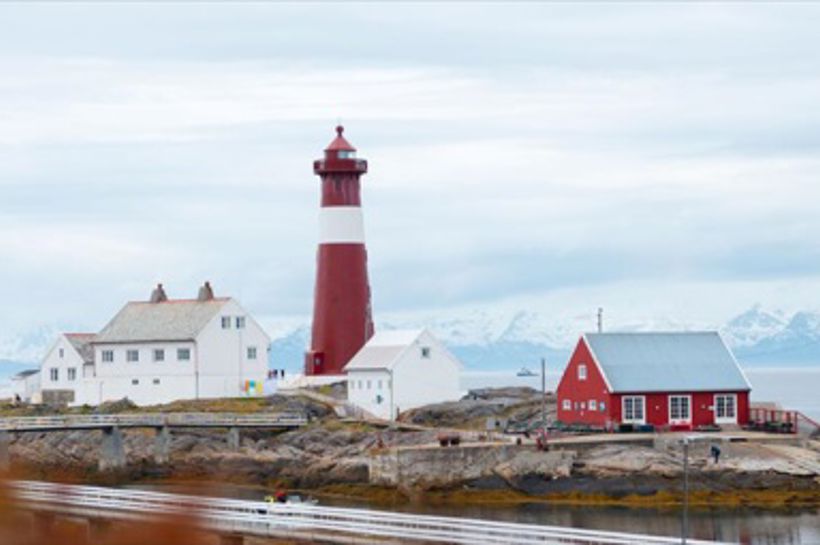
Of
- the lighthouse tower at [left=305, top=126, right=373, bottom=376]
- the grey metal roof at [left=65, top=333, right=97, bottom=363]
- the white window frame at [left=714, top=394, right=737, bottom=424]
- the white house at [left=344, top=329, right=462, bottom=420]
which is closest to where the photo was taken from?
the white window frame at [left=714, top=394, right=737, bottom=424]

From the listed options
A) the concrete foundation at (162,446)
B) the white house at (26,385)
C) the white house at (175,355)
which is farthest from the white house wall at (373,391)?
the white house at (26,385)

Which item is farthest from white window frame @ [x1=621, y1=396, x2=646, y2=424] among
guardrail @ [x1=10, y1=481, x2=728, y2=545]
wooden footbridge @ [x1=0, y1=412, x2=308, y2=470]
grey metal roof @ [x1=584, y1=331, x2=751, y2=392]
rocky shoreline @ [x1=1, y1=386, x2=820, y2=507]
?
guardrail @ [x1=10, y1=481, x2=728, y2=545]

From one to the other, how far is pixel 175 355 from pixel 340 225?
8558mm

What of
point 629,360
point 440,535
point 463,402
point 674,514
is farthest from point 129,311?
point 440,535

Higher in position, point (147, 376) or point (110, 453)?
point (147, 376)

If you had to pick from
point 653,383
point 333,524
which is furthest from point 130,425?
point 333,524

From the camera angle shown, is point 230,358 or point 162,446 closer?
point 162,446

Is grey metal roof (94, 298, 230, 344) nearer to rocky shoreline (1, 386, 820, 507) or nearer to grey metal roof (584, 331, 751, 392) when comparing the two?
rocky shoreline (1, 386, 820, 507)

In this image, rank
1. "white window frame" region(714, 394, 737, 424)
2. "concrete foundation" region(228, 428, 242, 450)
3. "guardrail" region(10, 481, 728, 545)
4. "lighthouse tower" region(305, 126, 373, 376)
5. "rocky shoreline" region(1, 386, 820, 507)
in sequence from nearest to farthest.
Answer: "guardrail" region(10, 481, 728, 545) < "rocky shoreline" region(1, 386, 820, 507) < "white window frame" region(714, 394, 737, 424) < "concrete foundation" region(228, 428, 242, 450) < "lighthouse tower" region(305, 126, 373, 376)

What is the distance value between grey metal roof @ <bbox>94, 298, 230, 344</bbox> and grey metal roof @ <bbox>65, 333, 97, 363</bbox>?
1.15 metres

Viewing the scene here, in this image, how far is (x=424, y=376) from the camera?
242ft

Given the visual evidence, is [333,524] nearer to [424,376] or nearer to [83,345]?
[424,376]

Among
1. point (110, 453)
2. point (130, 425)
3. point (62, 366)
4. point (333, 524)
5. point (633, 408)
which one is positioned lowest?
point (333, 524)

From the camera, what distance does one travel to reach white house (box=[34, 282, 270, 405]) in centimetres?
7769
